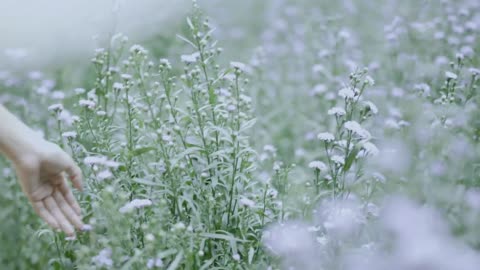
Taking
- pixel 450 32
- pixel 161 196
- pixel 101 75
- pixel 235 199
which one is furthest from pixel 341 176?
pixel 450 32

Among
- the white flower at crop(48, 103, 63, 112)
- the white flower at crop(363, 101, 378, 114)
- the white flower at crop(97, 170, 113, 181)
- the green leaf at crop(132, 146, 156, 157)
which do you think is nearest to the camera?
the white flower at crop(97, 170, 113, 181)

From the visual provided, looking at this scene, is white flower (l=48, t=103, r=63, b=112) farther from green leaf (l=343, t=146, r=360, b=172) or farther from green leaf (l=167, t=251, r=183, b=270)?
green leaf (l=343, t=146, r=360, b=172)

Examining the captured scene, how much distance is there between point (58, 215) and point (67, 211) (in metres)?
0.05

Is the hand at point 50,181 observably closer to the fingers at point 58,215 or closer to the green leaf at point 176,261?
the fingers at point 58,215

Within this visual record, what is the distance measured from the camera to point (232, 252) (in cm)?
275

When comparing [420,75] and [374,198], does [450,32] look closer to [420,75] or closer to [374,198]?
[420,75]

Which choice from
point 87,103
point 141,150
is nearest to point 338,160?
point 141,150

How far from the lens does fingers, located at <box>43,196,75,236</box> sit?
256cm

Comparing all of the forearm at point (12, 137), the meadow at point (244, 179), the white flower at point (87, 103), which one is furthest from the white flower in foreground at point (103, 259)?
the white flower at point (87, 103)

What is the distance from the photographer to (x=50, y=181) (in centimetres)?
260

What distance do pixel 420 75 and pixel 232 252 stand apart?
231 centimetres

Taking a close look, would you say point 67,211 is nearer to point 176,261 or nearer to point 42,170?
point 42,170

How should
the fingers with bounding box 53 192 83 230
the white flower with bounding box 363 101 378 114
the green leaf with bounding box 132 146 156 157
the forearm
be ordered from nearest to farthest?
the forearm → the fingers with bounding box 53 192 83 230 → the green leaf with bounding box 132 146 156 157 → the white flower with bounding box 363 101 378 114

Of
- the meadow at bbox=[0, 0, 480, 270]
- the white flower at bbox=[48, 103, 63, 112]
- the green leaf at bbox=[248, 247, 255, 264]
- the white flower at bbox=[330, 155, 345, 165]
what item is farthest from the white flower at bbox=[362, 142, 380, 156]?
the white flower at bbox=[48, 103, 63, 112]
